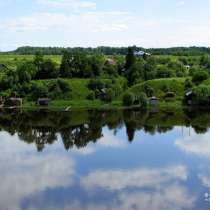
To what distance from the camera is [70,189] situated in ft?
84.4

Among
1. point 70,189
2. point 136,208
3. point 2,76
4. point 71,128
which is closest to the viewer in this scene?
point 136,208

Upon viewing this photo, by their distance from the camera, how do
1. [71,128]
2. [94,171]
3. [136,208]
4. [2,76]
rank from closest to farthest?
[136,208]
[94,171]
[71,128]
[2,76]

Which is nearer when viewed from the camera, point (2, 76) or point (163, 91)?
point (163, 91)

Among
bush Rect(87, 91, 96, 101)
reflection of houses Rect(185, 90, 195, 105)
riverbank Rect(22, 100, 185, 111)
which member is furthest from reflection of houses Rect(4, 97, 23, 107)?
reflection of houses Rect(185, 90, 195, 105)

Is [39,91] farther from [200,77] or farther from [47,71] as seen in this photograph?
[200,77]

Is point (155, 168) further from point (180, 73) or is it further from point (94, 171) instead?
point (180, 73)

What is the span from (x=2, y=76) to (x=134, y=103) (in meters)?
20.1

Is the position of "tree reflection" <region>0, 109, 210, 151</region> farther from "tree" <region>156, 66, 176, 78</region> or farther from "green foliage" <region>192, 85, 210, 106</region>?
"tree" <region>156, 66, 176, 78</region>

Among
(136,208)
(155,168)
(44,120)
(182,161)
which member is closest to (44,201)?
(136,208)

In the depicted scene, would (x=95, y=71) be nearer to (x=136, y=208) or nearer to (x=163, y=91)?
(x=163, y=91)

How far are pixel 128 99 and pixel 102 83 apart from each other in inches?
228

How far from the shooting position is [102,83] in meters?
61.2

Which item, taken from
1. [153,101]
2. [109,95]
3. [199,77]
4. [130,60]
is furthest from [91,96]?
[199,77]

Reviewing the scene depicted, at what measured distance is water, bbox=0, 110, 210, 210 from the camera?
2370 cm
